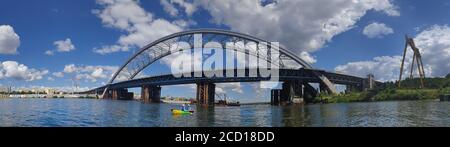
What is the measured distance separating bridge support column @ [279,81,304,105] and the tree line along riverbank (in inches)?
332

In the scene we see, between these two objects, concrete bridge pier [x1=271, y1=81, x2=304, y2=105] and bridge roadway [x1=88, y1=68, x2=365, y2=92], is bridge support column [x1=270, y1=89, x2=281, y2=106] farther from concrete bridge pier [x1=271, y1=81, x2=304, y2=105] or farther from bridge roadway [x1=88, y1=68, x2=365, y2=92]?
bridge roadway [x1=88, y1=68, x2=365, y2=92]

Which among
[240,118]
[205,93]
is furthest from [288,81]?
[240,118]

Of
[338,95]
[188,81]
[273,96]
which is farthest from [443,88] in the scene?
[188,81]

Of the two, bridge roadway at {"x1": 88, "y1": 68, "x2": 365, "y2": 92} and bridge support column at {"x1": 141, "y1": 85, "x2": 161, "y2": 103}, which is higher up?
bridge roadway at {"x1": 88, "y1": 68, "x2": 365, "y2": 92}

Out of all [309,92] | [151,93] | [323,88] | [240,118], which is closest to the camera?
[240,118]

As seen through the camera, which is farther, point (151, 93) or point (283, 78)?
point (151, 93)

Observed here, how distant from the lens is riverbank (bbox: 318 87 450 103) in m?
117

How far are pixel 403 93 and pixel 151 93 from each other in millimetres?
110305

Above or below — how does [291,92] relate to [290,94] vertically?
above

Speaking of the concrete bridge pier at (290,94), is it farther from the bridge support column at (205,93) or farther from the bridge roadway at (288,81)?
the bridge support column at (205,93)

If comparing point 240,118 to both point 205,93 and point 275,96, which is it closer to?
point 205,93

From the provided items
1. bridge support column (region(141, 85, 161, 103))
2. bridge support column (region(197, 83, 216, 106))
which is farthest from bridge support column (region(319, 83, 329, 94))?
bridge support column (region(141, 85, 161, 103))

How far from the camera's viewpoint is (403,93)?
123 meters
